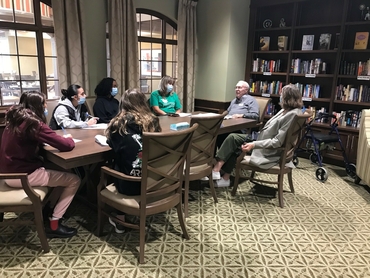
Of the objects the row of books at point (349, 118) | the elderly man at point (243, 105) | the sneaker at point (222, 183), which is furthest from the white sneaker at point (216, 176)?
the row of books at point (349, 118)

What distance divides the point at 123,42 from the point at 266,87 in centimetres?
255

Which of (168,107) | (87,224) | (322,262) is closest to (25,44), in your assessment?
(168,107)

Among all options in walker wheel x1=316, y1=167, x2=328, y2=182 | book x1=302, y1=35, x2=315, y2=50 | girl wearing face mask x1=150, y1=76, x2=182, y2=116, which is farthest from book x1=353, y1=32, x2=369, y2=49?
girl wearing face mask x1=150, y1=76, x2=182, y2=116

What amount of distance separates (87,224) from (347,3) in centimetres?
441

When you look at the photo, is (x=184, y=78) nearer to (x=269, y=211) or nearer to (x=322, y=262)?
(x=269, y=211)

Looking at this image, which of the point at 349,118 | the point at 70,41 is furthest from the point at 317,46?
the point at 70,41

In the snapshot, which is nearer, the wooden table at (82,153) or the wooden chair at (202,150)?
the wooden table at (82,153)

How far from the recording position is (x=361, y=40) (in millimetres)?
4164

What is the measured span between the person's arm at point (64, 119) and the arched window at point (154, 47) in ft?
7.83

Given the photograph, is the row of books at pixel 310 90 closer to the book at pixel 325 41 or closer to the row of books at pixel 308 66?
the row of books at pixel 308 66

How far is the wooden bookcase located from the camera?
14.0 feet

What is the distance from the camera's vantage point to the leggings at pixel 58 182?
2.10 m

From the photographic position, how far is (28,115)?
77.7 inches

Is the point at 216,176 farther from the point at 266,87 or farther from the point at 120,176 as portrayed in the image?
the point at 266,87
